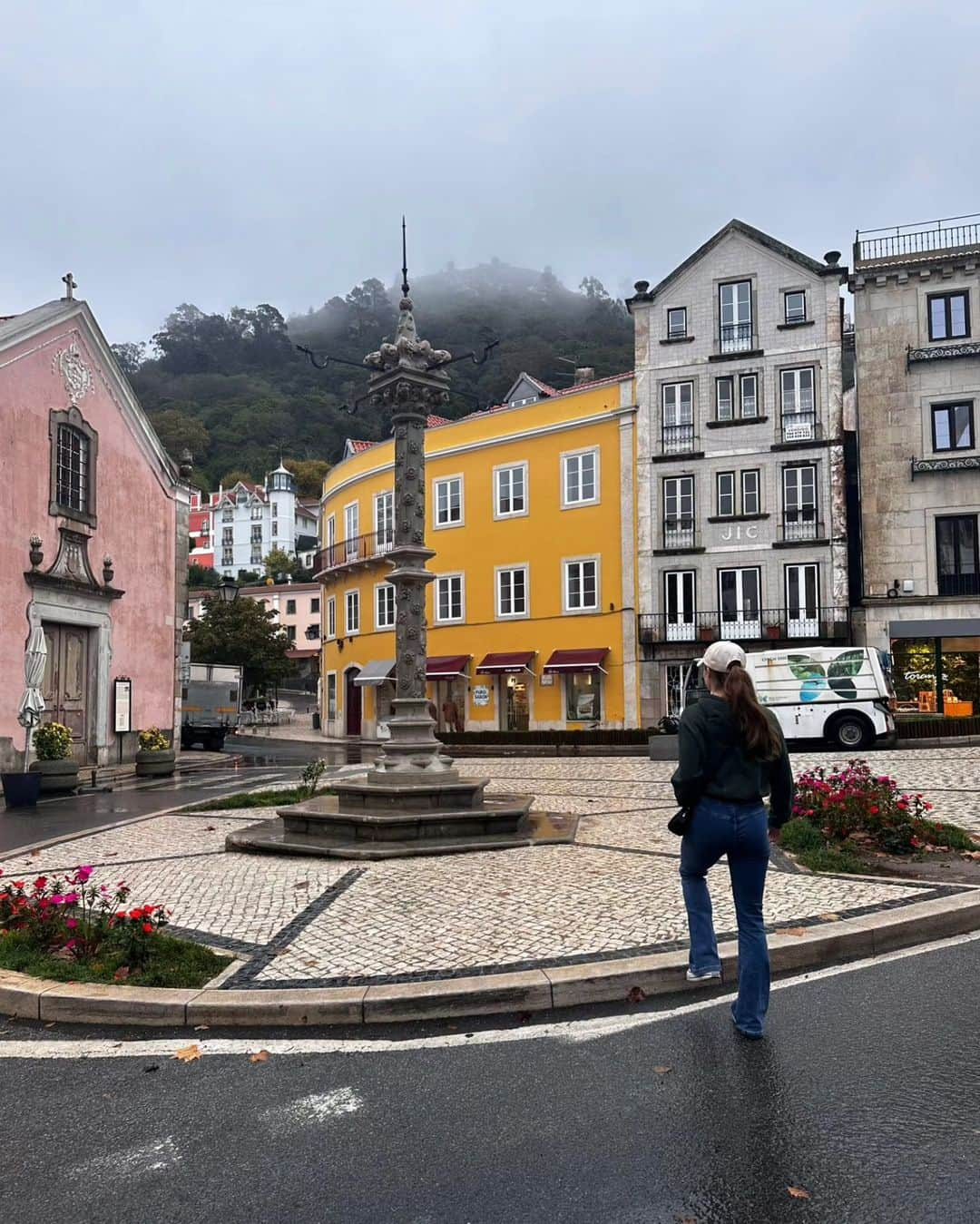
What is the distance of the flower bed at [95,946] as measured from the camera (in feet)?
16.7

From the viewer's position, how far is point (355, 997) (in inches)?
184

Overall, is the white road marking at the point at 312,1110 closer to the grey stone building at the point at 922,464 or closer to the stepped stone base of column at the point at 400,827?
the stepped stone base of column at the point at 400,827

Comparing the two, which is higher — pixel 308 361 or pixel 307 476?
pixel 308 361

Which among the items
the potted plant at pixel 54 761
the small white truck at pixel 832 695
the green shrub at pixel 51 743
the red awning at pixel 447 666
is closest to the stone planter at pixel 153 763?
the potted plant at pixel 54 761

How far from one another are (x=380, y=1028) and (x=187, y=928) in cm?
213

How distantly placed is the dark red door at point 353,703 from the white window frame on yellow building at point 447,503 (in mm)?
7553

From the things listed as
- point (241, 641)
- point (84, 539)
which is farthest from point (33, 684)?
point (241, 641)

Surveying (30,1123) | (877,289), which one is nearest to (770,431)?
(877,289)

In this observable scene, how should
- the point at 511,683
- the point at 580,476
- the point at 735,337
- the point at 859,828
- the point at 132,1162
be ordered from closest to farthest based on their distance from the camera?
the point at 132,1162, the point at 859,828, the point at 735,337, the point at 580,476, the point at 511,683

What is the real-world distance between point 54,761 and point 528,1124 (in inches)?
582

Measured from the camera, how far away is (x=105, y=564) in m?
20.9

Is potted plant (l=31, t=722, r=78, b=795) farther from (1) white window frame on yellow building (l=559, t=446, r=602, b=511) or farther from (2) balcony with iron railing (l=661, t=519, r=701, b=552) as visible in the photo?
(2) balcony with iron railing (l=661, t=519, r=701, b=552)

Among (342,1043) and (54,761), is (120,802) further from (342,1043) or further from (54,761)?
(342,1043)

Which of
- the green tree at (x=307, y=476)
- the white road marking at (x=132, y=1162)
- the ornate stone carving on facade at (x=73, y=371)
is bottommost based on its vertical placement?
the white road marking at (x=132, y=1162)
